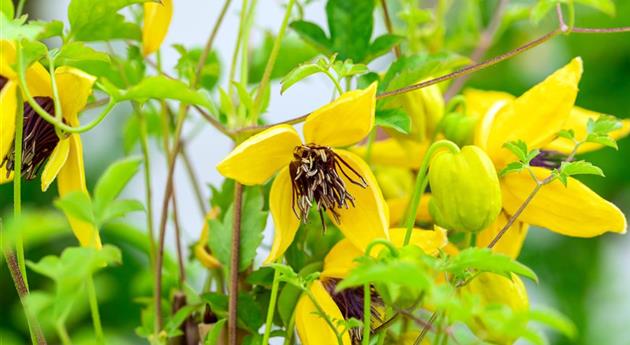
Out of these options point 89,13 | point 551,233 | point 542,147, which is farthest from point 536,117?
point 551,233

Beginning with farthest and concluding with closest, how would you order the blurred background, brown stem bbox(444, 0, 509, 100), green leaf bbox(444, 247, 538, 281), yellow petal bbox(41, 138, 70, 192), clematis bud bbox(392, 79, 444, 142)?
1. the blurred background
2. brown stem bbox(444, 0, 509, 100)
3. clematis bud bbox(392, 79, 444, 142)
4. yellow petal bbox(41, 138, 70, 192)
5. green leaf bbox(444, 247, 538, 281)

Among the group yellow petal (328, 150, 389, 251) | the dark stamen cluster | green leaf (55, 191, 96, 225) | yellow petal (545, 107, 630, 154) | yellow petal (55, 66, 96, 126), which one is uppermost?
yellow petal (55, 66, 96, 126)

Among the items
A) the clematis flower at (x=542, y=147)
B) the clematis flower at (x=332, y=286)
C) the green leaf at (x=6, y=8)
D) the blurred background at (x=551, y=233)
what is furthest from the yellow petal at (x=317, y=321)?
the blurred background at (x=551, y=233)

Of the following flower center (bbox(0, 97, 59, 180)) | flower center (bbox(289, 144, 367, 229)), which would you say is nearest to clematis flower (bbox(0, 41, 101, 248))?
flower center (bbox(0, 97, 59, 180))

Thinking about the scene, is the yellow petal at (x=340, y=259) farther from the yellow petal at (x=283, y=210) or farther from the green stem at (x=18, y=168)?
the green stem at (x=18, y=168)

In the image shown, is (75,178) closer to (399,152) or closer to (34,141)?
(34,141)

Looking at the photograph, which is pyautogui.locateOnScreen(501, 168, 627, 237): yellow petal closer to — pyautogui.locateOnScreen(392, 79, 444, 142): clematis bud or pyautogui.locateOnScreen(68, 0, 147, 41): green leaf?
pyautogui.locateOnScreen(392, 79, 444, 142): clematis bud

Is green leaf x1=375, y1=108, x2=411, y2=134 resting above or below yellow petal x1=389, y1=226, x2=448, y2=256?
above
